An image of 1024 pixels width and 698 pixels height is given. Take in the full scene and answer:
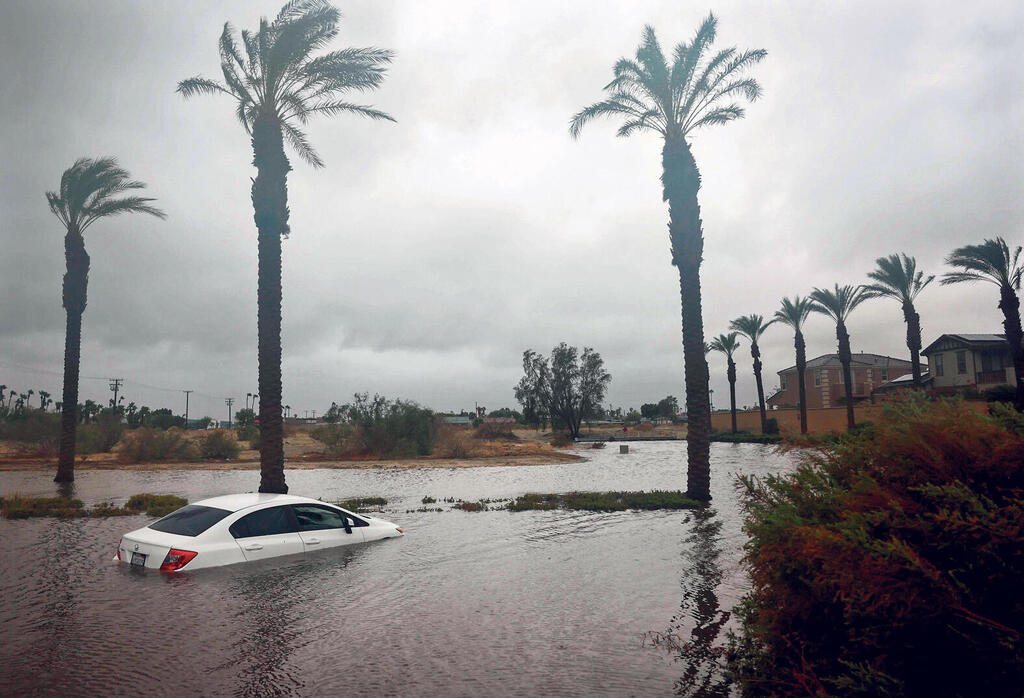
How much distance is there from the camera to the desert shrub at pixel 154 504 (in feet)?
58.9

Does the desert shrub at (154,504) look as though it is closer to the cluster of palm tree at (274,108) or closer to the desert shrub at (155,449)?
the cluster of palm tree at (274,108)

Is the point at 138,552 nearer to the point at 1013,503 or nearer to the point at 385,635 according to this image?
the point at 385,635

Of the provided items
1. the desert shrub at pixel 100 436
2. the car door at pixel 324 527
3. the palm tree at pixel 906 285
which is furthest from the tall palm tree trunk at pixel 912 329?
the desert shrub at pixel 100 436

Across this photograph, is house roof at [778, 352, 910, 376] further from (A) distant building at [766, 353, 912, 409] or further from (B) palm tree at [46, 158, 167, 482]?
(B) palm tree at [46, 158, 167, 482]

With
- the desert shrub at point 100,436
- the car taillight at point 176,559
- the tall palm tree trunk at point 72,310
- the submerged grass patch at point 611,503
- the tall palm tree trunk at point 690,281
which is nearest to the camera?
the car taillight at point 176,559

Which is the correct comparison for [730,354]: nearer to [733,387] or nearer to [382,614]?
[733,387]

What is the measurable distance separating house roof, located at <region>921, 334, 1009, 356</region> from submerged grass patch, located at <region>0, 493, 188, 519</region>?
187 ft

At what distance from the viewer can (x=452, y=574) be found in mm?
10984

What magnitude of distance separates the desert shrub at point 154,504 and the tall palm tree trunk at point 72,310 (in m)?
11.6

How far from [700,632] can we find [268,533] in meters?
6.84

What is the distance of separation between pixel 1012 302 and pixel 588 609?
113ft

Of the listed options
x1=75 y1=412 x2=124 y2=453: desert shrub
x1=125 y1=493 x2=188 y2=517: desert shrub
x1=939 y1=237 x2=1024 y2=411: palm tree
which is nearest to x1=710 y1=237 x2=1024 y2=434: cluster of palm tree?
x1=939 y1=237 x2=1024 y2=411: palm tree

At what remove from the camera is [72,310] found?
93.1 feet

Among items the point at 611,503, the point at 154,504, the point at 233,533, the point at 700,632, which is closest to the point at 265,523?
the point at 233,533
